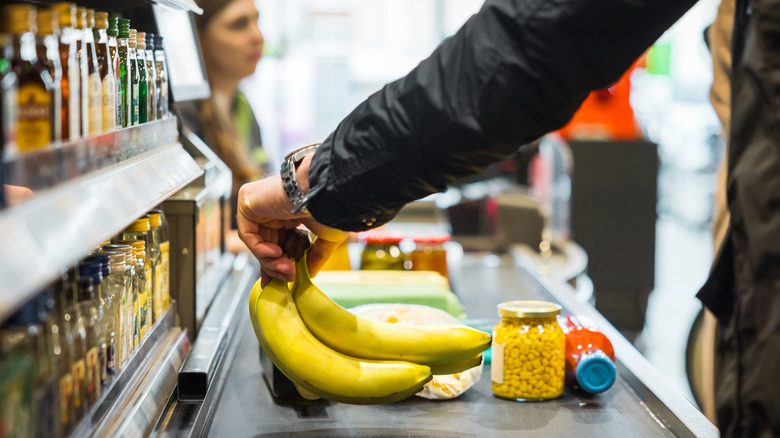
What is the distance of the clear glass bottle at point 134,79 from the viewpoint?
4.84 feet

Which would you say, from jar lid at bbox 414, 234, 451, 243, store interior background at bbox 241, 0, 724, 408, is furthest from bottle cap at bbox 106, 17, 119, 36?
store interior background at bbox 241, 0, 724, 408

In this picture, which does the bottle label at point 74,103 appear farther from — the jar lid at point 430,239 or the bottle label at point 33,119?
→ the jar lid at point 430,239

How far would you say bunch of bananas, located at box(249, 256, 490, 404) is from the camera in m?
1.37

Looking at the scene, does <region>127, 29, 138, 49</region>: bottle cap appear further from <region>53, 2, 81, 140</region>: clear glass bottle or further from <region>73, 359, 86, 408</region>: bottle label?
<region>73, 359, 86, 408</region>: bottle label

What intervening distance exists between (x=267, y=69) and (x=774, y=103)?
9.84 m

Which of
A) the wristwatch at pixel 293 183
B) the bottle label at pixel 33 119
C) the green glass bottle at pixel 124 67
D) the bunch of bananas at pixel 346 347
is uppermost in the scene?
the green glass bottle at pixel 124 67

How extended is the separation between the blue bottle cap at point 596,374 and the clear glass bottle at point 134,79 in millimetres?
967

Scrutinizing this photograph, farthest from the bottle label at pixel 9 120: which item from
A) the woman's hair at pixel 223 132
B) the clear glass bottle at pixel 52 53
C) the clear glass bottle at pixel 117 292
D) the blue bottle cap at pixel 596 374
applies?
the woman's hair at pixel 223 132

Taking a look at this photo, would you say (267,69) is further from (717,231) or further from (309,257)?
(309,257)

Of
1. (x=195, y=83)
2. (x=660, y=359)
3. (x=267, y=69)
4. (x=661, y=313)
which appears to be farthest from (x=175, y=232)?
(x=267, y=69)

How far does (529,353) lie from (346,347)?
0.36 m

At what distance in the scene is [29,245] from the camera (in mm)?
722

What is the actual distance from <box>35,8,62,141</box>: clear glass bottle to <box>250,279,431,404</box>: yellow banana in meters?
0.55

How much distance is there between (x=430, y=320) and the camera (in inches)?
66.3
